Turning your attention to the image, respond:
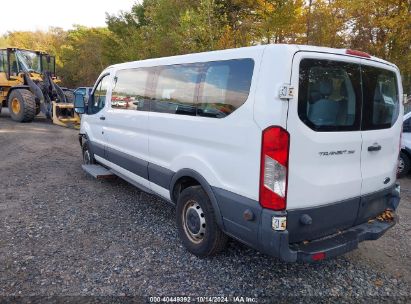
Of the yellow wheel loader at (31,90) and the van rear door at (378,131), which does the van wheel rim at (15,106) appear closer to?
the yellow wheel loader at (31,90)

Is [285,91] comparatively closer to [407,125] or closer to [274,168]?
[274,168]

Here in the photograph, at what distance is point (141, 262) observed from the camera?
361cm

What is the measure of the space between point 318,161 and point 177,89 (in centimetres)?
183

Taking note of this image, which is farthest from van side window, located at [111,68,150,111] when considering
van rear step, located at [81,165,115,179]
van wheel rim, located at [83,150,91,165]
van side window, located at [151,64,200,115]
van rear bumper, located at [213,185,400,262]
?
van rear bumper, located at [213,185,400,262]

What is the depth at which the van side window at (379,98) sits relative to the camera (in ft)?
10.8

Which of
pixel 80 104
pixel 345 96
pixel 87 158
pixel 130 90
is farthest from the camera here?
pixel 87 158

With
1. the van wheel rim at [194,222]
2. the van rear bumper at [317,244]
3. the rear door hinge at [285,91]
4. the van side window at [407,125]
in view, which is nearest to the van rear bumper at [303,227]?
the van rear bumper at [317,244]

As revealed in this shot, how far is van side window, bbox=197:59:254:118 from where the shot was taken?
3.03m

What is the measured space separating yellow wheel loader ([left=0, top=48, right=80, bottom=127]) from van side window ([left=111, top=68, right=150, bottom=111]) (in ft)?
27.5

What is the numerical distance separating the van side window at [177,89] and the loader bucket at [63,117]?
31.7 ft

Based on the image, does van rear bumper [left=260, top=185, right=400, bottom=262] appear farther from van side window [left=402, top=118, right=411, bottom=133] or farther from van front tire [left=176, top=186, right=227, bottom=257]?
van side window [left=402, top=118, right=411, bottom=133]

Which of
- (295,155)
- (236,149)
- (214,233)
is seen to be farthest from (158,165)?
(295,155)

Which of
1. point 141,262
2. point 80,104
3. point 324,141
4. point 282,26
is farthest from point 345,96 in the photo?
point 282,26

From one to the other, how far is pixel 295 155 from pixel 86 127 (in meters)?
5.04
